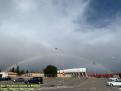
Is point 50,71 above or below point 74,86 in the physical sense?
above

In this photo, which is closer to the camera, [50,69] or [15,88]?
[15,88]

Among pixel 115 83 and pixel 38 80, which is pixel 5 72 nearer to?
pixel 38 80

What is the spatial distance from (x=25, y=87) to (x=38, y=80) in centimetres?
2728

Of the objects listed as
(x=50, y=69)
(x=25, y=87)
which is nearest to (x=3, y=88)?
(x=25, y=87)

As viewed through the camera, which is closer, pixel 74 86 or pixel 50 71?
pixel 74 86

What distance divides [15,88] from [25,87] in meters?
3.03

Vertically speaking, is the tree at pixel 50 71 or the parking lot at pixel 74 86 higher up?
the tree at pixel 50 71

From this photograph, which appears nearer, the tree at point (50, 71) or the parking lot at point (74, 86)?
the parking lot at point (74, 86)

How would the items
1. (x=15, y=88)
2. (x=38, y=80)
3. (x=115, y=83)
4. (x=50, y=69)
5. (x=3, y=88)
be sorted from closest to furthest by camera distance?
(x=3, y=88), (x=15, y=88), (x=115, y=83), (x=38, y=80), (x=50, y=69)

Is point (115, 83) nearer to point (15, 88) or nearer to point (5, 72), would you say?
point (15, 88)

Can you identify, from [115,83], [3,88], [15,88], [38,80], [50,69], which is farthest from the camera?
[50,69]

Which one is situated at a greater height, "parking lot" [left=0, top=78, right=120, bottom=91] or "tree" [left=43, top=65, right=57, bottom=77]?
"tree" [left=43, top=65, right=57, bottom=77]

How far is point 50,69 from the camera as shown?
179625 mm

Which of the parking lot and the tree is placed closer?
the parking lot
